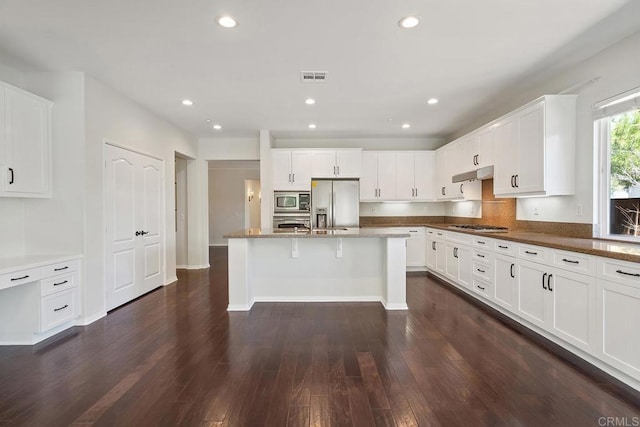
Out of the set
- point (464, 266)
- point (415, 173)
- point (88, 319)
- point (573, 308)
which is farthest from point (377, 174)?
point (88, 319)

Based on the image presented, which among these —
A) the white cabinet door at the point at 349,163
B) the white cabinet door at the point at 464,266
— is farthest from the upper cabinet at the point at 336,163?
the white cabinet door at the point at 464,266

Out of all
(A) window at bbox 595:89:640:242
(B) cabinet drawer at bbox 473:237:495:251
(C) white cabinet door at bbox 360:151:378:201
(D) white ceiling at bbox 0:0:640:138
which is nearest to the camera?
(D) white ceiling at bbox 0:0:640:138

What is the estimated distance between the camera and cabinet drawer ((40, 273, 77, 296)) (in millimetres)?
2883

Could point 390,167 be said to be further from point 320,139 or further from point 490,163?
point 490,163

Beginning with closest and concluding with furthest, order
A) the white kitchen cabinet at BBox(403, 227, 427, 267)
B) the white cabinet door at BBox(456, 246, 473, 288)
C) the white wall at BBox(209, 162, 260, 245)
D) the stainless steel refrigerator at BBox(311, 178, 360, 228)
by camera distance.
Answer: the white cabinet door at BBox(456, 246, 473, 288), the white kitchen cabinet at BBox(403, 227, 427, 267), the stainless steel refrigerator at BBox(311, 178, 360, 228), the white wall at BBox(209, 162, 260, 245)

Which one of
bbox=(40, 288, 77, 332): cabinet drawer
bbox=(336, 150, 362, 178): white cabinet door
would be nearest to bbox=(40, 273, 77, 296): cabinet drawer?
bbox=(40, 288, 77, 332): cabinet drawer

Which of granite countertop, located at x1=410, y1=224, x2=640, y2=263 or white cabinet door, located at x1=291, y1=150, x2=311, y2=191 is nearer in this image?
granite countertop, located at x1=410, y1=224, x2=640, y2=263

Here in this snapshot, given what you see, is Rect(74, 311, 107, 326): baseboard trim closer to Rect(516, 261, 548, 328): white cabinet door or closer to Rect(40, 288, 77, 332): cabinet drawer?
Rect(40, 288, 77, 332): cabinet drawer

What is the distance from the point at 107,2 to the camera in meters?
2.19

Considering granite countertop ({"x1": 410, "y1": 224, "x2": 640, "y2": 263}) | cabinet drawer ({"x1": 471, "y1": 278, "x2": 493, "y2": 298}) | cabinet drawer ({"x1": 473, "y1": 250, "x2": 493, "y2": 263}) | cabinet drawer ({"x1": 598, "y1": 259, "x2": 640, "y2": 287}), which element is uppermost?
granite countertop ({"x1": 410, "y1": 224, "x2": 640, "y2": 263})

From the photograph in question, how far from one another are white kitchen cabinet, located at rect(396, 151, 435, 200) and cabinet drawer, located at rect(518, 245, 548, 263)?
3.19m

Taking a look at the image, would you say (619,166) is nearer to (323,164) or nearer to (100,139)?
(323,164)

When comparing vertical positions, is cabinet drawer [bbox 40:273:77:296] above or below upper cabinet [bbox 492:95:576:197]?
below

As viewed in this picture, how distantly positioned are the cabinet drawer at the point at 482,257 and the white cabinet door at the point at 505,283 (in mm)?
125
